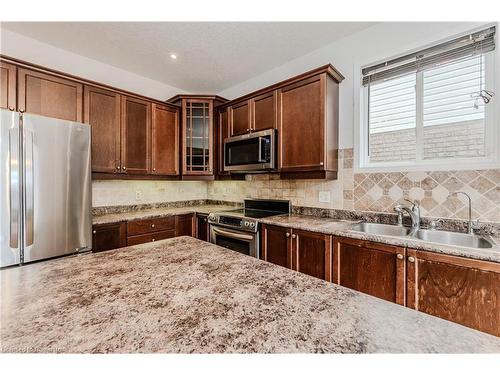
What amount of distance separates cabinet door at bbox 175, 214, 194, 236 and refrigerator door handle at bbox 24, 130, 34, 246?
4.66 feet

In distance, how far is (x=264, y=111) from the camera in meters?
2.65

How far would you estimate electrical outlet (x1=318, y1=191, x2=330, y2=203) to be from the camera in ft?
8.11

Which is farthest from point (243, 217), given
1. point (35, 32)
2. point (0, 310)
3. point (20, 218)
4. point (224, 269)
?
point (35, 32)

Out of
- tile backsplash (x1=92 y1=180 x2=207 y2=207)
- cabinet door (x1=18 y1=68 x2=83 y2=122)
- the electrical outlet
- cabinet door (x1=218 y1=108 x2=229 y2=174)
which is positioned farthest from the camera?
cabinet door (x1=218 y1=108 x2=229 y2=174)

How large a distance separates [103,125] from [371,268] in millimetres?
2879

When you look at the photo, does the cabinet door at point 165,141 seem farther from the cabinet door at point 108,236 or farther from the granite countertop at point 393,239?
the granite countertop at point 393,239

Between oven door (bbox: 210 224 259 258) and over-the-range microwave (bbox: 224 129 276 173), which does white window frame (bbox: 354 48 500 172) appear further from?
oven door (bbox: 210 224 259 258)

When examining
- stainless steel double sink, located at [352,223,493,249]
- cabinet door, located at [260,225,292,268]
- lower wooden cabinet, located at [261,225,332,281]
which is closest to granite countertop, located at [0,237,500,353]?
lower wooden cabinet, located at [261,225,332,281]

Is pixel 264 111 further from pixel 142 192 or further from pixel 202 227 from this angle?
pixel 142 192

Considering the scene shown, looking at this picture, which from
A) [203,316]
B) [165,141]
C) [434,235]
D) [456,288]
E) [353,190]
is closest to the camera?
[203,316]

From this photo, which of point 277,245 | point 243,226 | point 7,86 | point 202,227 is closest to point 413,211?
point 277,245

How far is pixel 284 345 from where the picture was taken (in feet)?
1.68

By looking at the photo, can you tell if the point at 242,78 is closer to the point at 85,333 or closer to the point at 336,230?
the point at 336,230

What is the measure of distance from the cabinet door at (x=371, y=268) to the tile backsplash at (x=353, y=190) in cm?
63
